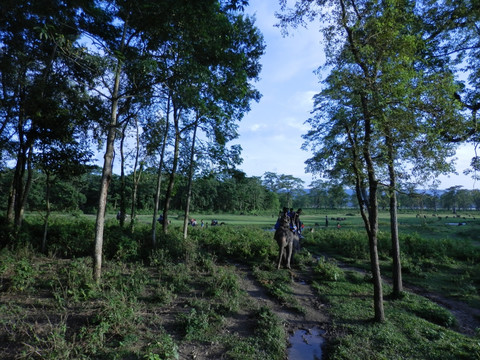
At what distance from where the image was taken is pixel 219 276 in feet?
24.3

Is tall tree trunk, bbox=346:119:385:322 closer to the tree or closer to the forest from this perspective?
the forest

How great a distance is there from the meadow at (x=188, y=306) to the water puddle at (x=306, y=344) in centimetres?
19

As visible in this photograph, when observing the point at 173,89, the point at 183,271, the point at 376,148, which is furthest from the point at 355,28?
the point at 183,271

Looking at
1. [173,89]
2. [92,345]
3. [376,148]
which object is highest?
[173,89]

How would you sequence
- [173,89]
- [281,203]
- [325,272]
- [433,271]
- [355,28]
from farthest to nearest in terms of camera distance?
[281,203]
[433,271]
[325,272]
[173,89]
[355,28]

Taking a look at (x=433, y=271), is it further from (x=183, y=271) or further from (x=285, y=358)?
(x=183, y=271)

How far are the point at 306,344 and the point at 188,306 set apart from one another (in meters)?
2.82

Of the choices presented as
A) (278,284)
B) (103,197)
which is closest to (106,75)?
(103,197)

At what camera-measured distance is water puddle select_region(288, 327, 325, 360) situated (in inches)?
172

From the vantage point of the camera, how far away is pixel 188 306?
5746mm

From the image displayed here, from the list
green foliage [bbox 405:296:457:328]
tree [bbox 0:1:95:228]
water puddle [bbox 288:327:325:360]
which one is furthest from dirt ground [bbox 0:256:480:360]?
tree [bbox 0:1:95:228]

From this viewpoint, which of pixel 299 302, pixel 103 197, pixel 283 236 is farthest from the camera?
pixel 283 236

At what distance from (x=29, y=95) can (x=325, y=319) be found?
1319 cm

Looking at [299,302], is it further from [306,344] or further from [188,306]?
[188,306]
